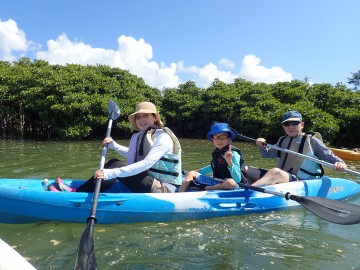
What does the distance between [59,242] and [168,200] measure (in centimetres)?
115

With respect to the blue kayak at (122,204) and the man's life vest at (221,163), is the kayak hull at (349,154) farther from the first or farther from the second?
the man's life vest at (221,163)

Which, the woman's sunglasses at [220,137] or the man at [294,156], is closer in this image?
the woman's sunglasses at [220,137]

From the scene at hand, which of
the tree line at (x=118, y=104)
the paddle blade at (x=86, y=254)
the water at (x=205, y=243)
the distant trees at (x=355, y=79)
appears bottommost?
the water at (x=205, y=243)

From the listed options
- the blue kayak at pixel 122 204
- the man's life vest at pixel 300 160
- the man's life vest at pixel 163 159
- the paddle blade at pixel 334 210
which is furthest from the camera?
the man's life vest at pixel 300 160

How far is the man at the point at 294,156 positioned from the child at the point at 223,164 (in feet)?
1.42

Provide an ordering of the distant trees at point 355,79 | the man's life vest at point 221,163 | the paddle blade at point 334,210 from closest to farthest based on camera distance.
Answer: the paddle blade at point 334,210
the man's life vest at point 221,163
the distant trees at point 355,79

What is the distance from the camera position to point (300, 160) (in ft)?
15.9

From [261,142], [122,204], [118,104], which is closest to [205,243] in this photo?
[122,204]

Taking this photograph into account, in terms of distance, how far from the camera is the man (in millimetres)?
4461

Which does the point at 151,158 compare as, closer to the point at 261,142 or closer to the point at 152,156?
the point at 152,156

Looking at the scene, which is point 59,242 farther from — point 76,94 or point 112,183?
point 76,94

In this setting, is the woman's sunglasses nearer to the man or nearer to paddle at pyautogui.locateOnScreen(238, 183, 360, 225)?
the man

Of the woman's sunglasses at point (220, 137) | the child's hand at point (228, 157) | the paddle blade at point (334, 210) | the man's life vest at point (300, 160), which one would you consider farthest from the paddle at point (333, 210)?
the man's life vest at point (300, 160)

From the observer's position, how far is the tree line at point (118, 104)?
46.2 feet
